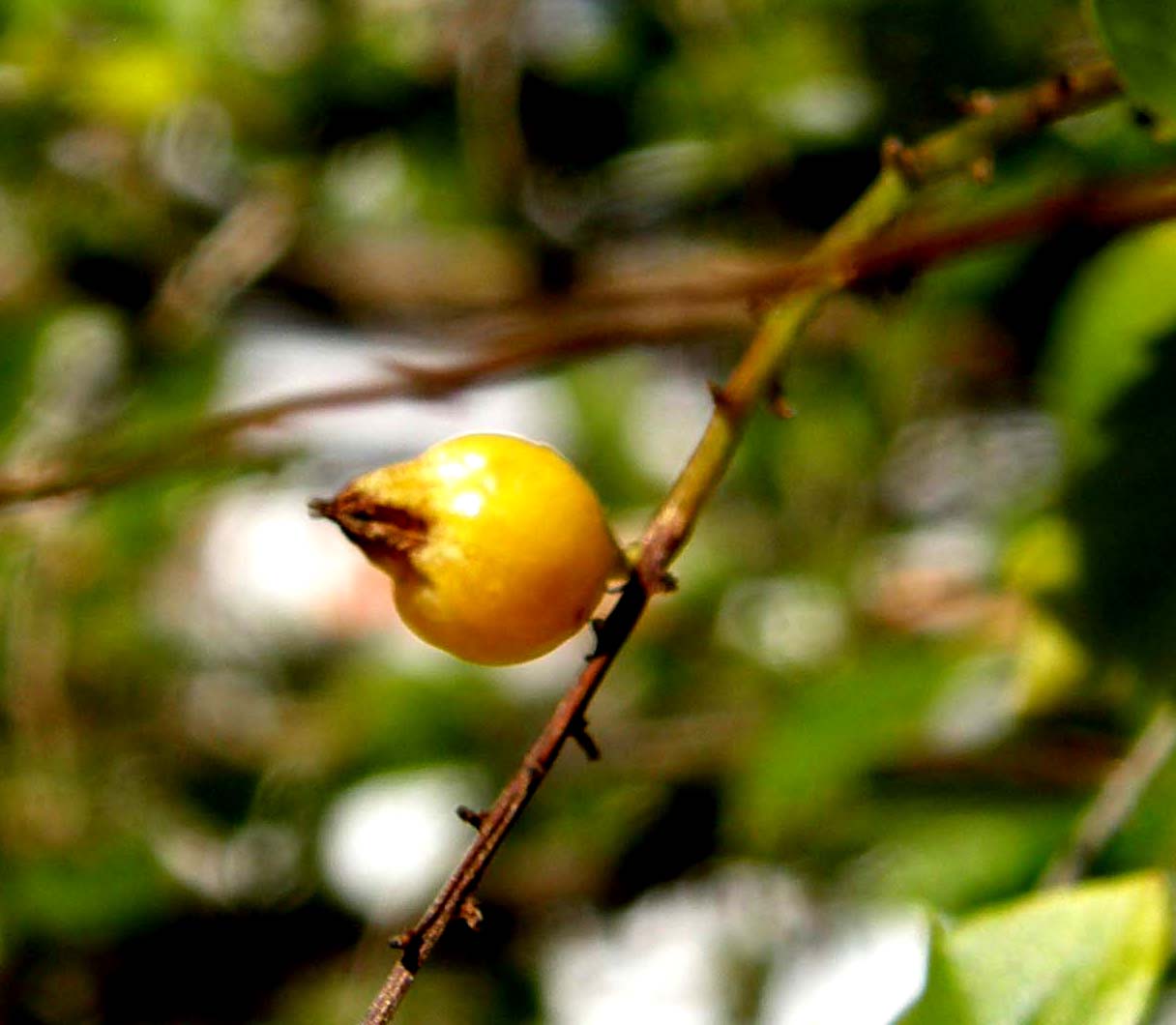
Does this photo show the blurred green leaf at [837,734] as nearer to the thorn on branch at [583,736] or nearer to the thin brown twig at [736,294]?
the thin brown twig at [736,294]

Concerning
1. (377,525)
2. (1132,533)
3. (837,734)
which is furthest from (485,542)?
(837,734)

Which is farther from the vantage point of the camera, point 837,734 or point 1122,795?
point 837,734

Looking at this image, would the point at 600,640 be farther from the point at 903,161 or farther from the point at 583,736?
the point at 903,161

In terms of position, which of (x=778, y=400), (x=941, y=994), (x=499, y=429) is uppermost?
(x=499, y=429)

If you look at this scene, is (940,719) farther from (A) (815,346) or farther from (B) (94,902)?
(B) (94,902)

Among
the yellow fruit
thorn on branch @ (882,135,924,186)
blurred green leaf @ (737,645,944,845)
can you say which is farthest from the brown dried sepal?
blurred green leaf @ (737,645,944,845)

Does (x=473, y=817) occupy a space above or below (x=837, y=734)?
below
